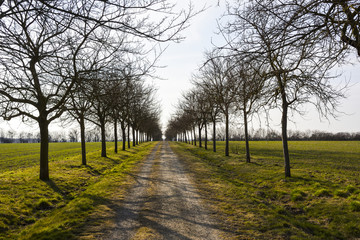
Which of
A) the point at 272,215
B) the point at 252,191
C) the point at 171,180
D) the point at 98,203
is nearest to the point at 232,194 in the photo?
the point at 252,191

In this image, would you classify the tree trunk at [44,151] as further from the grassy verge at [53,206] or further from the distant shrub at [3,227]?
the distant shrub at [3,227]

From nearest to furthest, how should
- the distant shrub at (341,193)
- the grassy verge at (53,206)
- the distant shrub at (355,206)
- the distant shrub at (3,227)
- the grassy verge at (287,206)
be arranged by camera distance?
the grassy verge at (287,206), the grassy verge at (53,206), the distant shrub at (3,227), the distant shrub at (355,206), the distant shrub at (341,193)

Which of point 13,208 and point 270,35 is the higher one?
point 270,35

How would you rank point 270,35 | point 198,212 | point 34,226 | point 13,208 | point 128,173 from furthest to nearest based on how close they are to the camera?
point 128,173, point 13,208, point 198,212, point 34,226, point 270,35

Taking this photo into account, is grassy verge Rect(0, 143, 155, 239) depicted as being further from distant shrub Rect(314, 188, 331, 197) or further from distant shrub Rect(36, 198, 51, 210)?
distant shrub Rect(314, 188, 331, 197)

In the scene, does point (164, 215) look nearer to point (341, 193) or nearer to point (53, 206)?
point (53, 206)

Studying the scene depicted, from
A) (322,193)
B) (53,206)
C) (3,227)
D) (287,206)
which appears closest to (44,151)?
(53,206)

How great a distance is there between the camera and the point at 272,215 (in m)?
6.08

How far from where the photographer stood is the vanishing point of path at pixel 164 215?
5000 millimetres

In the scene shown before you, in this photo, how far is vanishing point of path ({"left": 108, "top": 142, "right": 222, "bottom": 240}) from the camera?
5.00 meters

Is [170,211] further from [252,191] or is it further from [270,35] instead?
[270,35]

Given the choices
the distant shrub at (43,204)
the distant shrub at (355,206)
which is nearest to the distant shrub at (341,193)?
the distant shrub at (355,206)

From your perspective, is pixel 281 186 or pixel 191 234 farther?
pixel 281 186

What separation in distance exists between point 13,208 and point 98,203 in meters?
2.47
